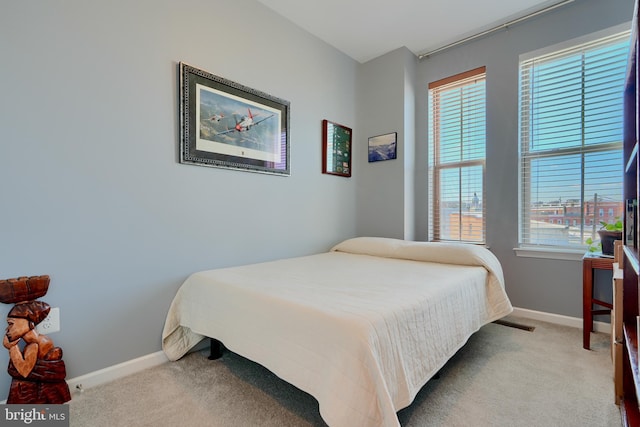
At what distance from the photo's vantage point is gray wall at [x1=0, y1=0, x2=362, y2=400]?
4.60 ft

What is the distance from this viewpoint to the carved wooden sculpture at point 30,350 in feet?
4.24

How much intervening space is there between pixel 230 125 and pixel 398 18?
1.84 meters

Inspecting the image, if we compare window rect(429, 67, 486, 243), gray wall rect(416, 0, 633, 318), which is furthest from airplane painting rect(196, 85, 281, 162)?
gray wall rect(416, 0, 633, 318)

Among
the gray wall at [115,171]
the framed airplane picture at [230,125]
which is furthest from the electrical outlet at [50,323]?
the framed airplane picture at [230,125]

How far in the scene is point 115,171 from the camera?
1.67 m

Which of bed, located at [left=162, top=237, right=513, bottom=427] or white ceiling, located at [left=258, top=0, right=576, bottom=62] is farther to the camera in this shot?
white ceiling, located at [left=258, top=0, right=576, bottom=62]

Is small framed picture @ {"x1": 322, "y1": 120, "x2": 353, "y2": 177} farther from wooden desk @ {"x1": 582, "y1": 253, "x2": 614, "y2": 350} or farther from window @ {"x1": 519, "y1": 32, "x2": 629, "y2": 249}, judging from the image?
wooden desk @ {"x1": 582, "y1": 253, "x2": 614, "y2": 350}

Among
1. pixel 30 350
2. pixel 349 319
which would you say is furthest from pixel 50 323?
pixel 349 319

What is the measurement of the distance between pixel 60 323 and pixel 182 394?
74 centimetres

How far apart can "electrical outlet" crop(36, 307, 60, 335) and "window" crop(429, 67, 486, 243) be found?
313 centimetres

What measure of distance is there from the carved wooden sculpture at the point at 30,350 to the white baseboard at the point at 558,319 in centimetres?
336

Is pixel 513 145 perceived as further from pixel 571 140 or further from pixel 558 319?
pixel 558 319

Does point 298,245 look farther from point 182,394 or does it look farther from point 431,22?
point 431,22

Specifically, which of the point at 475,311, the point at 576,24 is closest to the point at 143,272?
the point at 475,311
